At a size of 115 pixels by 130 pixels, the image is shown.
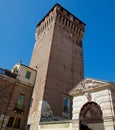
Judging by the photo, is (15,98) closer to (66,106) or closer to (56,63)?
(66,106)

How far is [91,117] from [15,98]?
1286 cm

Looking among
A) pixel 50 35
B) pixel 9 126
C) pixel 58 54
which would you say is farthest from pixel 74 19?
pixel 9 126

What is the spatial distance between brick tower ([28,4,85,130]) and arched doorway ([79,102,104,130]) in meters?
8.14

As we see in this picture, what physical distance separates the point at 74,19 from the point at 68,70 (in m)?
13.3

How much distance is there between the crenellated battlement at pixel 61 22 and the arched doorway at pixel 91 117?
20380 millimetres

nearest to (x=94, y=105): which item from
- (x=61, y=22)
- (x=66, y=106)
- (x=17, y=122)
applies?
(x=66, y=106)

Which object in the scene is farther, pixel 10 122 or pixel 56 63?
pixel 56 63

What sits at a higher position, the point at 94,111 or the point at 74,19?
the point at 74,19

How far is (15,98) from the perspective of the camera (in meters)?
20.6

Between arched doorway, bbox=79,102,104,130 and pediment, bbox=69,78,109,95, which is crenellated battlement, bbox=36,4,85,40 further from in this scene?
arched doorway, bbox=79,102,104,130

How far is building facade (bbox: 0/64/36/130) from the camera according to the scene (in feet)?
62.4

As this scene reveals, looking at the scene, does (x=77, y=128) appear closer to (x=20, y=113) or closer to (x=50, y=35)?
(x=20, y=113)

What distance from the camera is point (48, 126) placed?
15844mm

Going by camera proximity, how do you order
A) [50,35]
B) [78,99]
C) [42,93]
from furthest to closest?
1. [50,35]
2. [42,93]
3. [78,99]
